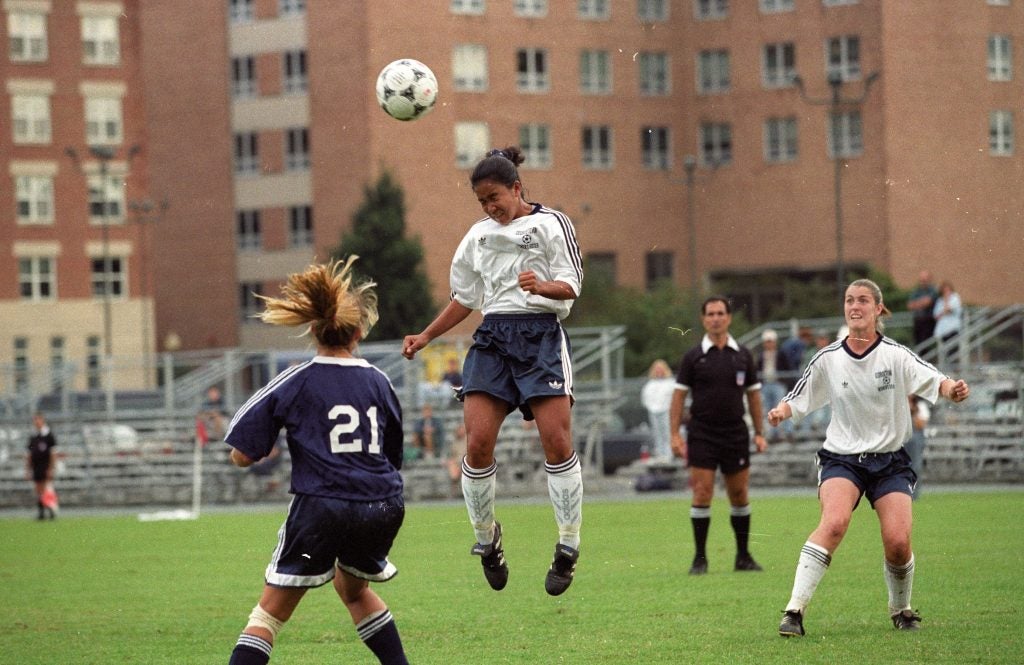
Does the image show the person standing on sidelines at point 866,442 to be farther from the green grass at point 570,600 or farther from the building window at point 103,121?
the building window at point 103,121

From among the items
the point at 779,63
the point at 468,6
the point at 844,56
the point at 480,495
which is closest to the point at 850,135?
the point at 844,56

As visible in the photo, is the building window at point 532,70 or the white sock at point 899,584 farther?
the building window at point 532,70

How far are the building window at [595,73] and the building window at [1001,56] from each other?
4101cm

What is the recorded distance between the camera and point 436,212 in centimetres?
6031

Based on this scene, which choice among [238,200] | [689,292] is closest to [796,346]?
[689,292]

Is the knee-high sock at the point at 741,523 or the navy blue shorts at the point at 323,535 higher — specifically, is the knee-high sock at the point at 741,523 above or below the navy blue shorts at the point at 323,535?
below

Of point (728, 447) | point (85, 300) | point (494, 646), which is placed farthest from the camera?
point (85, 300)

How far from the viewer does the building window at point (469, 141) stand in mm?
50562

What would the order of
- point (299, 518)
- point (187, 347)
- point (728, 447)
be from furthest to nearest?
point (187, 347), point (728, 447), point (299, 518)

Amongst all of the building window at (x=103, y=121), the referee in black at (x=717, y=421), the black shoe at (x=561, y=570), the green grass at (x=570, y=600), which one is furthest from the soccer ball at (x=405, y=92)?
the building window at (x=103, y=121)

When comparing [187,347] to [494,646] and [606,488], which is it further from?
[494,646]

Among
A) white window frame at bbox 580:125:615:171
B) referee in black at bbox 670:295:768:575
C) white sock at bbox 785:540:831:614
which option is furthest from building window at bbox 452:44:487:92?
white sock at bbox 785:540:831:614

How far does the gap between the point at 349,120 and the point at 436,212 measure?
4.64 m

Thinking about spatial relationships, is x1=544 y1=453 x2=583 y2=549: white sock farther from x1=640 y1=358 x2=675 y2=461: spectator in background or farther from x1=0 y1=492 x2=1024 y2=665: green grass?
x1=640 y1=358 x2=675 y2=461: spectator in background
